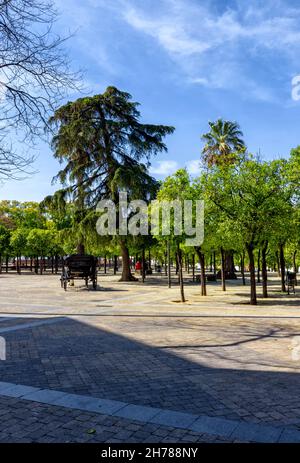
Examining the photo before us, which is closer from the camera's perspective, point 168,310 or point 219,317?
point 219,317

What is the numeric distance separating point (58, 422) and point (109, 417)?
60cm

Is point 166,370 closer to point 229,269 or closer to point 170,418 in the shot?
point 170,418

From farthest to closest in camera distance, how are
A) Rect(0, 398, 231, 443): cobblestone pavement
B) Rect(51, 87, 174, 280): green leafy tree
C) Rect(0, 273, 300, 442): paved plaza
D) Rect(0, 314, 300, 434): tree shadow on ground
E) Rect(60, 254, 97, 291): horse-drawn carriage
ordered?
Rect(51, 87, 174, 280): green leafy tree < Rect(60, 254, 97, 291): horse-drawn carriage < Rect(0, 314, 300, 434): tree shadow on ground < Rect(0, 273, 300, 442): paved plaza < Rect(0, 398, 231, 443): cobblestone pavement

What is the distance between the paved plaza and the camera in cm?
444

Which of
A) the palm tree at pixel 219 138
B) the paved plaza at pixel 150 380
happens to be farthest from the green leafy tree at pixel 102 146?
the paved plaza at pixel 150 380

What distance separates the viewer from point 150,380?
248 inches

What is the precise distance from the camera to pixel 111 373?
22.0 ft

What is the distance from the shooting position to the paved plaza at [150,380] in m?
4.44

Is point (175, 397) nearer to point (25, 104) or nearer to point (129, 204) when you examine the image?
point (25, 104)

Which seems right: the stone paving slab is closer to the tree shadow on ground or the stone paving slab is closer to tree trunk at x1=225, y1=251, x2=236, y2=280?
the tree shadow on ground

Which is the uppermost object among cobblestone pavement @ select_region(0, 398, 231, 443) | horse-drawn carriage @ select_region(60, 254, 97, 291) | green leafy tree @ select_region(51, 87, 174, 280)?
green leafy tree @ select_region(51, 87, 174, 280)

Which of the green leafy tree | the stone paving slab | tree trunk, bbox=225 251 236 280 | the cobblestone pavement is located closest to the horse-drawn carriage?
the green leafy tree

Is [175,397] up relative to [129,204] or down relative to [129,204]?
down
